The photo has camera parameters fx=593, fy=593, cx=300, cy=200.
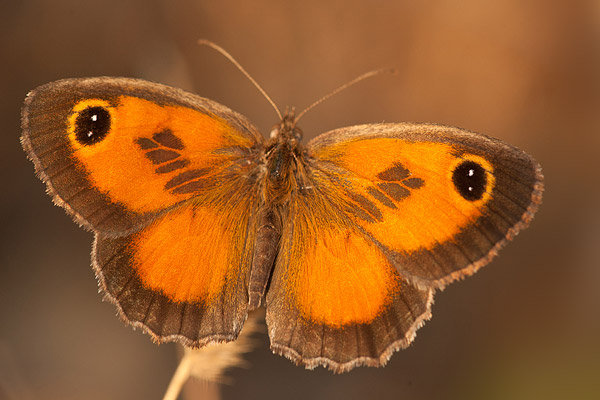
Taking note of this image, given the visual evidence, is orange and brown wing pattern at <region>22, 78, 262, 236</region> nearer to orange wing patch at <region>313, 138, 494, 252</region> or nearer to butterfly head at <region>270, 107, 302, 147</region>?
butterfly head at <region>270, 107, 302, 147</region>

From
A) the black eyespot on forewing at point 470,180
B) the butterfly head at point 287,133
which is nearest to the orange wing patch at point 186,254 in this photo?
the butterfly head at point 287,133

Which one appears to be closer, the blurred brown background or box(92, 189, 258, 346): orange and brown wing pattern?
box(92, 189, 258, 346): orange and brown wing pattern

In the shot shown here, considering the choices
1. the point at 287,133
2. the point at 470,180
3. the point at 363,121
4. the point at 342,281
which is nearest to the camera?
the point at 470,180

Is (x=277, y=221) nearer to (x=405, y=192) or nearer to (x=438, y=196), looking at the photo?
(x=405, y=192)

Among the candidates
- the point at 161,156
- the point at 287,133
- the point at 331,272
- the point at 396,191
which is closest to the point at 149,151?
the point at 161,156

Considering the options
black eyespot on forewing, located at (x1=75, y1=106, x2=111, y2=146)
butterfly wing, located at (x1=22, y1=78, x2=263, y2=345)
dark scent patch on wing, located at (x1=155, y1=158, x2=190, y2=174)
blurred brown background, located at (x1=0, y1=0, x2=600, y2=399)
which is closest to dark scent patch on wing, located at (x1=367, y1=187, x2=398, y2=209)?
butterfly wing, located at (x1=22, y1=78, x2=263, y2=345)

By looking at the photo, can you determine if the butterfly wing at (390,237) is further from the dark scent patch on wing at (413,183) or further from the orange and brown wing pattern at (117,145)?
the orange and brown wing pattern at (117,145)
